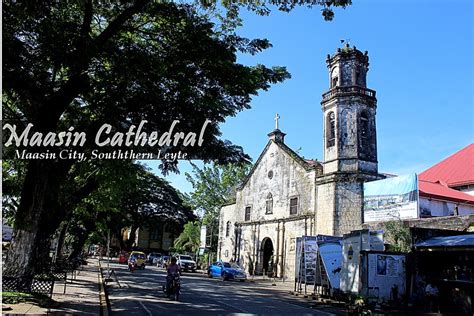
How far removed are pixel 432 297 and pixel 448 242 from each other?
1818 millimetres

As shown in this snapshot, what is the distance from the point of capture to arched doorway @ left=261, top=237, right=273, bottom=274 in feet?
113

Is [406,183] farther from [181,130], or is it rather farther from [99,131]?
[99,131]

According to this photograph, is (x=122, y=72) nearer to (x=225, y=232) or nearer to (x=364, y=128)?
(x=364, y=128)

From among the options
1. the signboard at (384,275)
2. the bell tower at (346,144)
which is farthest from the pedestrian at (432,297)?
the bell tower at (346,144)

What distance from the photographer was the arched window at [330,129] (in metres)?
27.3

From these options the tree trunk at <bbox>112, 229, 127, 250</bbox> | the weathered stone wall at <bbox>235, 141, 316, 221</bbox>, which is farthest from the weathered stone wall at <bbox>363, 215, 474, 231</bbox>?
the tree trunk at <bbox>112, 229, 127, 250</bbox>

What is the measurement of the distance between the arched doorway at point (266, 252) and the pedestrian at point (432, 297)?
21.3 m

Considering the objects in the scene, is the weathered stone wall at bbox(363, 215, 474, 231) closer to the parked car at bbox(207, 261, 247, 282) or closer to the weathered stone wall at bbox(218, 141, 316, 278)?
the weathered stone wall at bbox(218, 141, 316, 278)

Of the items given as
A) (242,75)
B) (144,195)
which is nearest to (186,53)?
(242,75)

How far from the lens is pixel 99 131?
1125cm

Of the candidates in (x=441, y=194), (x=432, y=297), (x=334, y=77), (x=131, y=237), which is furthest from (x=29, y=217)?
(x=131, y=237)

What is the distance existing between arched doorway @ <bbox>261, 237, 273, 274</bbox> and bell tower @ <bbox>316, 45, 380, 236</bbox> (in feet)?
26.9

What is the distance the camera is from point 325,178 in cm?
2711

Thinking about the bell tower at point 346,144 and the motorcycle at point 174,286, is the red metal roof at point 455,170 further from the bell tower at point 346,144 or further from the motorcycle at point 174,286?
the motorcycle at point 174,286
